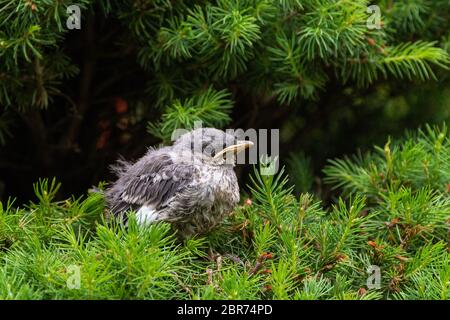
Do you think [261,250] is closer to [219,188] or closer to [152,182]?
[219,188]

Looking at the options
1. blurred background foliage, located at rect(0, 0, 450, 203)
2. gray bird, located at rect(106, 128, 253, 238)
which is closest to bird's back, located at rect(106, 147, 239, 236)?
gray bird, located at rect(106, 128, 253, 238)

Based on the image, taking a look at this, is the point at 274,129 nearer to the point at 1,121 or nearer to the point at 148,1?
the point at 148,1

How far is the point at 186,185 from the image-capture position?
4.88 ft

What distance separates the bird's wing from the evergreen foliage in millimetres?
60

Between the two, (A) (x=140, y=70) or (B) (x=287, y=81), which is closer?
(B) (x=287, y=81)

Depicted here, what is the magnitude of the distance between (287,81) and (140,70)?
43cm

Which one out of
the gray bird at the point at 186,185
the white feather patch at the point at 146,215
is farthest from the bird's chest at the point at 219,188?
the white feather patch at the point at 146,215

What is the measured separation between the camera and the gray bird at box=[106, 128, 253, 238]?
1479 millimetres

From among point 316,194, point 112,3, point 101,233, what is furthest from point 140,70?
point 101,233

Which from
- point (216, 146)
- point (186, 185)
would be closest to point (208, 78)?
point (216, 146)

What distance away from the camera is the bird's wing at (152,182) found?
151 cm

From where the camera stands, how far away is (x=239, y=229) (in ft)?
5.14

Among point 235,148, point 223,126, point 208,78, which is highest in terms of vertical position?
point 208,78

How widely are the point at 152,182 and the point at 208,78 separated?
0.43 metres
